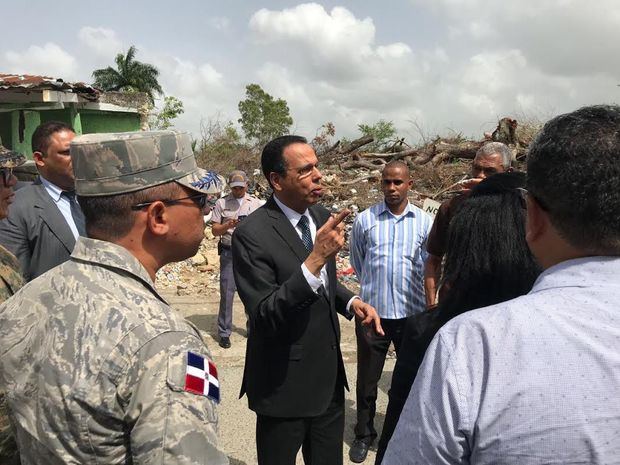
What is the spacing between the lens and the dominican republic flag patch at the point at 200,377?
3.53 feet

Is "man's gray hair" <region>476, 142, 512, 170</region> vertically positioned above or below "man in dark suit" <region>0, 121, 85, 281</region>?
above

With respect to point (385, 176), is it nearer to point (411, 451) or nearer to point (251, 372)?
point (251, 372)

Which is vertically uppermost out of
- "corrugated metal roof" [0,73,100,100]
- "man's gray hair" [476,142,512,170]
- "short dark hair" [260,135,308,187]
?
"corrugated metal roof" [0,73,100,100]

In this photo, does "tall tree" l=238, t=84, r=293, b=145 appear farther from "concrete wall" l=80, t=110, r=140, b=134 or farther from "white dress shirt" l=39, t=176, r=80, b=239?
"white dress shirt" l=39, t=176, r=80, b=239

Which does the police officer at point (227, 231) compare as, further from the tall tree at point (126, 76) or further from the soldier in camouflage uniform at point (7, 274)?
the tall tree at point (126, 76)

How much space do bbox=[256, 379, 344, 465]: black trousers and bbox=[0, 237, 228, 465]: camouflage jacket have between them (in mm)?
1326

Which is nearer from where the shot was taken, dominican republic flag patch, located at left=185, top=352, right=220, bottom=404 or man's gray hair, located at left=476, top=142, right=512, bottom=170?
dominican republic flag patch, located at left=185, top=352, right=220, bottom=404

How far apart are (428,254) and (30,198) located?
2717 millimetres

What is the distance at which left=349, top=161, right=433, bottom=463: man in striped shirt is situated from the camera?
361 centimetres

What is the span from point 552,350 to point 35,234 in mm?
3028

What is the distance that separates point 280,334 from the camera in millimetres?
2375

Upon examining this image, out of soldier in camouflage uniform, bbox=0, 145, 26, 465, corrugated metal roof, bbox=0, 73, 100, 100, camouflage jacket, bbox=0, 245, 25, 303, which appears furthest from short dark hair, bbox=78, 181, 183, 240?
corrugated metal roof, bbox=0, 73, 100, 100

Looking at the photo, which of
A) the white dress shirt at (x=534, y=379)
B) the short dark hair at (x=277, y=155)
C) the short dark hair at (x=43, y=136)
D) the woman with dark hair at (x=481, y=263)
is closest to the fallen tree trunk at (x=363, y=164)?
the short dark hair at (x=43, y=136)

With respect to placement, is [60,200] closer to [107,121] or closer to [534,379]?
[534,379]
